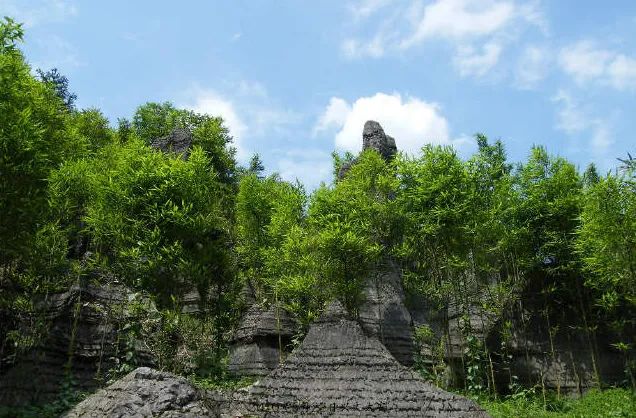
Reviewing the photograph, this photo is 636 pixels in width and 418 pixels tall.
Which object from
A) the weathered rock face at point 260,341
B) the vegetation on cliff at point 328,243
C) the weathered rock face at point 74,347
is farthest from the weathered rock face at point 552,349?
the weathered rock face at point 74,347

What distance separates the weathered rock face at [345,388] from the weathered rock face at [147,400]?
3.53ft

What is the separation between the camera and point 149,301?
1182 cm

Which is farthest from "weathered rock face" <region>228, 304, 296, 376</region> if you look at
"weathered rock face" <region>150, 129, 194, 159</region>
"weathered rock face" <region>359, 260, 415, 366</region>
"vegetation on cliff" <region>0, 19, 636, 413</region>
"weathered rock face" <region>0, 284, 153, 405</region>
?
"weathered rock face" <region>150, 129, 194, 159</region>

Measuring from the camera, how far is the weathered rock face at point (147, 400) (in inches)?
271

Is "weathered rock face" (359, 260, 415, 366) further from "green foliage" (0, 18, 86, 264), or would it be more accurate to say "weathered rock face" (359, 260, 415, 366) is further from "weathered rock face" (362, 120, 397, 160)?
"green foliage" (0, 18, 86, 264)

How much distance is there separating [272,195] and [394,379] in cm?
986

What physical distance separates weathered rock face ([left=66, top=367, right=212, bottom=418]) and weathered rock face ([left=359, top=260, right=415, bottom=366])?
7.27 metres

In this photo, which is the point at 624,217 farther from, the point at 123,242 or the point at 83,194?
the point at 83,194

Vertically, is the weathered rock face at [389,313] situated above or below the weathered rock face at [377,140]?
below

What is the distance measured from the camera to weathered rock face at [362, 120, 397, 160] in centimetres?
1800

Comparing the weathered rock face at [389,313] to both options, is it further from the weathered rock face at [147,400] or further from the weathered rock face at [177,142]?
the weathered rock face at [177,142]

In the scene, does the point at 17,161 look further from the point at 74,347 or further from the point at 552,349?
the point at 552,349

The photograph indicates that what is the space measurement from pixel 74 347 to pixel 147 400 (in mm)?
5220

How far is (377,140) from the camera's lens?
1811 cm
